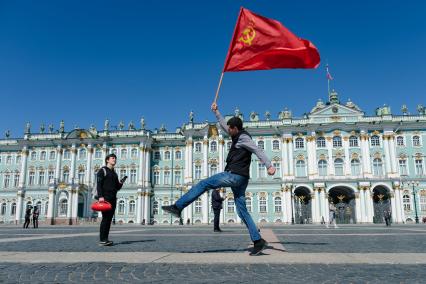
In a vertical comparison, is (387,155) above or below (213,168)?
above

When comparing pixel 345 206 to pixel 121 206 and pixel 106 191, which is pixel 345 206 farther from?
pixel 106 191

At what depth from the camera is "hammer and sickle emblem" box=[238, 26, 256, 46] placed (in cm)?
762

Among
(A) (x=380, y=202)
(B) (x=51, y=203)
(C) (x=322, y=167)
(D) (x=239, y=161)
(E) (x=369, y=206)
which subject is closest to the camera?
(D) (x=239, y=161)

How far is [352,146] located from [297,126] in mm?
7222

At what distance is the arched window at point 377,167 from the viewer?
4425 centimetres

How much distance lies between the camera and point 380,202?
4372cm

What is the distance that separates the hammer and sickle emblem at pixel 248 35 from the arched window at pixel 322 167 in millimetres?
39993

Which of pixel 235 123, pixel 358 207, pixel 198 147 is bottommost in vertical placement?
pixel 358 207

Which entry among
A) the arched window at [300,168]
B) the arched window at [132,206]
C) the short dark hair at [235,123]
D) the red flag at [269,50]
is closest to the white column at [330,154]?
the arched window at [300,168]

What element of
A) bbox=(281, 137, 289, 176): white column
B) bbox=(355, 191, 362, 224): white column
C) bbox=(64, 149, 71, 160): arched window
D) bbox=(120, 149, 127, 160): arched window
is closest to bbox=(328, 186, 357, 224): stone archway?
bbox=(355, 191, 362, 224): white column

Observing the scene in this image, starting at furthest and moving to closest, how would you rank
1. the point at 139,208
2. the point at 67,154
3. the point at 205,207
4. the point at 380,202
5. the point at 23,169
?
the point at 23,169 < the point at 67,154 < the point at 139,208 < the point at 205,207 < the point at 380,202

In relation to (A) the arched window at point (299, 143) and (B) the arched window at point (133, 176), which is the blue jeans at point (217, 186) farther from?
(B) the arched window at point (133, 176)

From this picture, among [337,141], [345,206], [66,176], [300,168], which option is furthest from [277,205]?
[66,176]

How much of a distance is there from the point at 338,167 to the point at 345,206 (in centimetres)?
484
